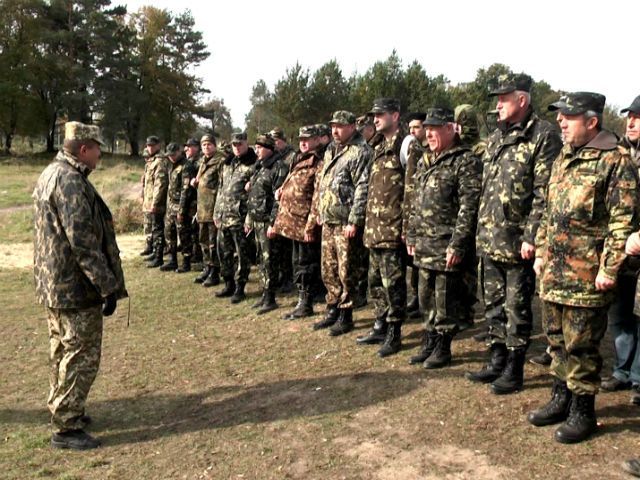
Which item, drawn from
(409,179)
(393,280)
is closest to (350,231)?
(393,280)

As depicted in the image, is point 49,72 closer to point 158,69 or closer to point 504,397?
point 158,69

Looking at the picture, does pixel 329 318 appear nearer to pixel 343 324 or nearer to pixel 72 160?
pixel 343 324

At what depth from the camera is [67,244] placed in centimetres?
406

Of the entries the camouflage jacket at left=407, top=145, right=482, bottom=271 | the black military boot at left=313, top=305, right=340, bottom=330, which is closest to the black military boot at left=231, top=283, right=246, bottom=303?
the black military boot at left=313, top=305, right=340, bottom=330

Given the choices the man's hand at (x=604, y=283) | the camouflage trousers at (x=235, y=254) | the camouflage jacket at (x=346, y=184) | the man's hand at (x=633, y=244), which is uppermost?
the camouflage jacket at (x=346, y=184)

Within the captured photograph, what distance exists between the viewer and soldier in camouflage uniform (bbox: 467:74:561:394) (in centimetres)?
418

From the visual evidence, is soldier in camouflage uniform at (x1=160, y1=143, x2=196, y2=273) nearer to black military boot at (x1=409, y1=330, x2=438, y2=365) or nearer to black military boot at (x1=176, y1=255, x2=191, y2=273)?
black military boot at (x1=176, y1=255, x2=191, y2=273)

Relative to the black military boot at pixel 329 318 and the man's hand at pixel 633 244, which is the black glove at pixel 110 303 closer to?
the black military boot at pixel 329 318

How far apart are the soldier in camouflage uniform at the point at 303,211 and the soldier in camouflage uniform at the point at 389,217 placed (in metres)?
1.53

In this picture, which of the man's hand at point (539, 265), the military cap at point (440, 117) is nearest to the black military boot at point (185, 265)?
the military cap at point (440, 117)

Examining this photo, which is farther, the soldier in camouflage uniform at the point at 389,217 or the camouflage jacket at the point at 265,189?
the camouflage jacket at the point at 265,189

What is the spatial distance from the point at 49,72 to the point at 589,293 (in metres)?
40.7

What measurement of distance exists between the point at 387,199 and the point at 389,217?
0.18m

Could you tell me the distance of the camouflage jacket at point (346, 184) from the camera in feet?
19.3
